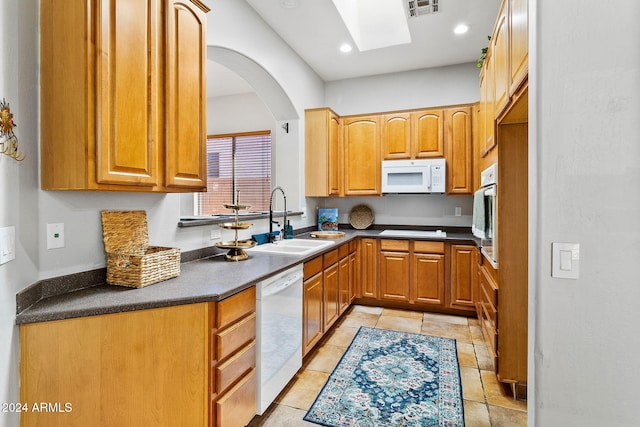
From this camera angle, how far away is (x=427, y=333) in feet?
10.6

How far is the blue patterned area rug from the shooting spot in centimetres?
194

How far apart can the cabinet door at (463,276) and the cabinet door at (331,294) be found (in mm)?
1354

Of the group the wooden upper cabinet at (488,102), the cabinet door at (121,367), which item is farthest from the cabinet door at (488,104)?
the cabinet door at (121,367)

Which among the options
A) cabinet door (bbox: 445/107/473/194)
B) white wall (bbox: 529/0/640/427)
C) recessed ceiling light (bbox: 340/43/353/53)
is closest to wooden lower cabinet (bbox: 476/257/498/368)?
white wall (bbox: 529/0/640/427)

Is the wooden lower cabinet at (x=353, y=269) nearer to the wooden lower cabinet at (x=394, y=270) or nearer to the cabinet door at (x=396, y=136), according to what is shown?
the wooden lower cabinet at (x=394, y=270)

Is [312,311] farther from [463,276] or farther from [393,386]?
[463,276]

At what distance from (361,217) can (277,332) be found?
277 cm

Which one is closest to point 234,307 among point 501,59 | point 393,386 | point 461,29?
point 393,386

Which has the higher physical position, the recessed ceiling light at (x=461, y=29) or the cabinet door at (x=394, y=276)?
the recessed ceiling light at (x=461, y=29)

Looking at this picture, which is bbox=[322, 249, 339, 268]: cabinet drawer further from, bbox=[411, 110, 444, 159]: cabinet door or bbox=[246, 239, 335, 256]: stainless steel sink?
bbox=[411, 110, 444, 159]: cabinet door

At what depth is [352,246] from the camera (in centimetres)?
378

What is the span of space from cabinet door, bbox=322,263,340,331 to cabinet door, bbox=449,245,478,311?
135 centimetres

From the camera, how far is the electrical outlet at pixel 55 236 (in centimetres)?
141

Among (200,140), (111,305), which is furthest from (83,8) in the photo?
(111,305)
